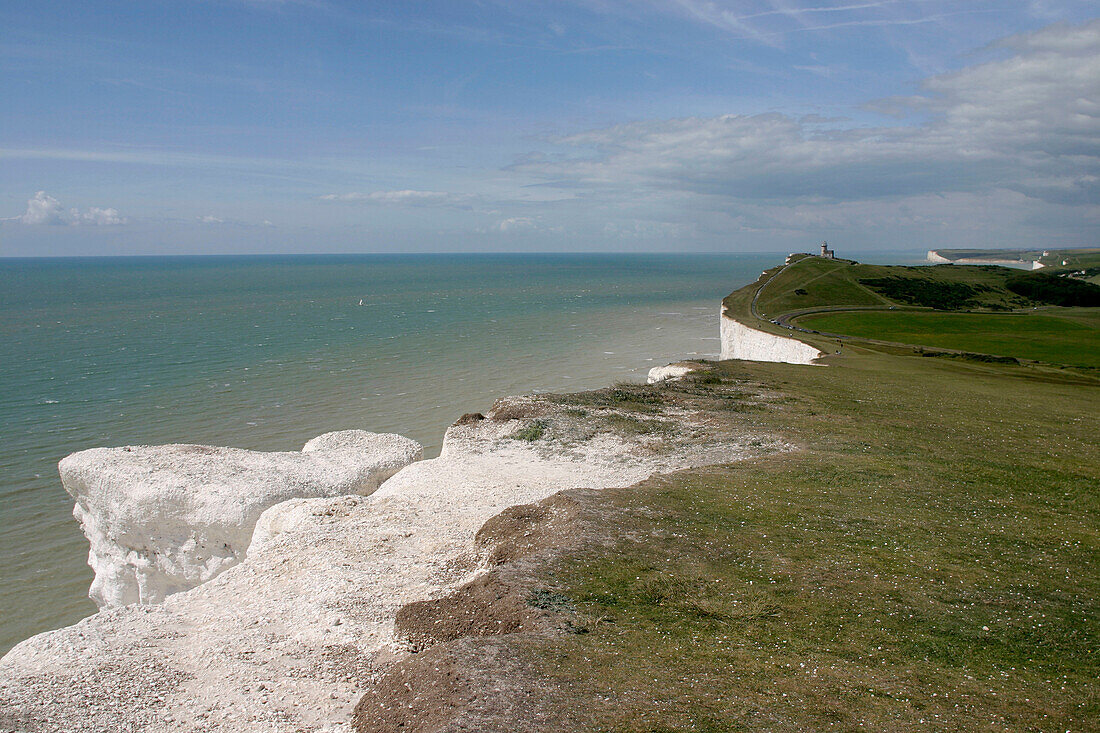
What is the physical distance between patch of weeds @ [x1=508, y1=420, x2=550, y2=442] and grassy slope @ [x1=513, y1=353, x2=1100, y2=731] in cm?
724

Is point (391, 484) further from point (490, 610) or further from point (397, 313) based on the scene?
point (397, 313)

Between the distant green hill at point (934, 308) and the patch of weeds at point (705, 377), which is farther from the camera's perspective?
the distant green hill at point (934, 308)

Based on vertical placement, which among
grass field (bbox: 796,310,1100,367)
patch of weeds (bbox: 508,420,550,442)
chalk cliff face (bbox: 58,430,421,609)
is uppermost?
grass field (bbox: 796,310,1100,367)

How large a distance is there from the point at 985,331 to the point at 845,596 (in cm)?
7086

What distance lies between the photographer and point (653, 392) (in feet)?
110

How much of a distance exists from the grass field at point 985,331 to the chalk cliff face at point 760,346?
900 cm

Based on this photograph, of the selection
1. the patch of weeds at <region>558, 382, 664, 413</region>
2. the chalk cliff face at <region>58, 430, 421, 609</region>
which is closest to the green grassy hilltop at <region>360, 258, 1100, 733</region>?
the patch of weeds at <region>558, 382, 664, 413</region>

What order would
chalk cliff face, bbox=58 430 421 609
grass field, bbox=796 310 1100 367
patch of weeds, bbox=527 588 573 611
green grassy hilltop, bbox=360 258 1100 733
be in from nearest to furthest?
green grassy hilltop, bbox=360 258 1100 733, patch of weeds, bbox=527 588 573 611, chalk cliff face, bbox=58 430 421 609, grass field, bbox=796 310 1100 367

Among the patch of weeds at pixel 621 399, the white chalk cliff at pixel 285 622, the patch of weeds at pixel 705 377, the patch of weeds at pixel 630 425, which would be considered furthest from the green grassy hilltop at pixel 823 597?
the patch of weeds at pixel 705 377

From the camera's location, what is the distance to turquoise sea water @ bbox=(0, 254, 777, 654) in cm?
3027

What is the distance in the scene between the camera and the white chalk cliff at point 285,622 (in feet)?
35.7

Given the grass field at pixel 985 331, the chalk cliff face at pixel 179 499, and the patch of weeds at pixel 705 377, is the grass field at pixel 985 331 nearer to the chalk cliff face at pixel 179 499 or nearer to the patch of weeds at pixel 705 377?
the patch of weeds at pixel 705 377

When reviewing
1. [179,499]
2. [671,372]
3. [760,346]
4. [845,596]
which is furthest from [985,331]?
[179,499]

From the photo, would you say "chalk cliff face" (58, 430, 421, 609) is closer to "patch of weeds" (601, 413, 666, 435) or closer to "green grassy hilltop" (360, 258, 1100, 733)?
"patch of weeds" (601, 413, 666, 435)
